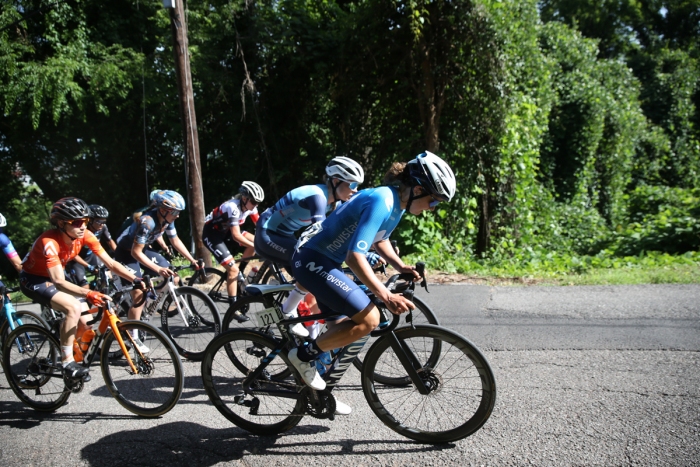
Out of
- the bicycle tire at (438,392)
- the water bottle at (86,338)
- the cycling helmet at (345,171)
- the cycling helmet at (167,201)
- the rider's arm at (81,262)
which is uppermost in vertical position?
the cycling helmet at (345,171)

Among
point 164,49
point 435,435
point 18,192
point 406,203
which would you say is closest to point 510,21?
point 164,49

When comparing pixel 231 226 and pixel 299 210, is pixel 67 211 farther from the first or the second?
pixel 231 226

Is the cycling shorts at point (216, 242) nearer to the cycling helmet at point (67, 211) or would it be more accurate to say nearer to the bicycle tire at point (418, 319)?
the cycling helmet at point (67, 211)

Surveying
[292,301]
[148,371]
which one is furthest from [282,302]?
[148,371]

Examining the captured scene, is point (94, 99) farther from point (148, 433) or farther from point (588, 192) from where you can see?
point (588, 192)

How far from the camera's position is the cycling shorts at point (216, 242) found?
24.1 feet

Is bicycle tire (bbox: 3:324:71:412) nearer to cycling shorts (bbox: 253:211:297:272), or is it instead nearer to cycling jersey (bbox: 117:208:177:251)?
cycling jersey (bbox: 117:208:177:251)

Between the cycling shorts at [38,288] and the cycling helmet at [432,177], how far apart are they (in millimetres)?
3639

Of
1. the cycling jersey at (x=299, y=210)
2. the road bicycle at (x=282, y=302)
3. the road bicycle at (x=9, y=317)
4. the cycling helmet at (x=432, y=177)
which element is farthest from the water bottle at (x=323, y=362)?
the road bicycle at (x=9, y=317)

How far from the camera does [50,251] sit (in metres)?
4.78

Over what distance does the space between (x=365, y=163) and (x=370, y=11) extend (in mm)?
3585

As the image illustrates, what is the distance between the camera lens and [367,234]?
11.6 ft

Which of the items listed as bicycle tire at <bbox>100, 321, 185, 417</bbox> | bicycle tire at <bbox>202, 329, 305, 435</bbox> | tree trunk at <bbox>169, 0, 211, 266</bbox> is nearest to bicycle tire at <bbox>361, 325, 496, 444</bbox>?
bicycle tire at <bbox>202, 329, 305, 435</bbox>

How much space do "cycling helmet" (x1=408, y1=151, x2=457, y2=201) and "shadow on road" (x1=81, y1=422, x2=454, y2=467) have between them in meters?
1.78
